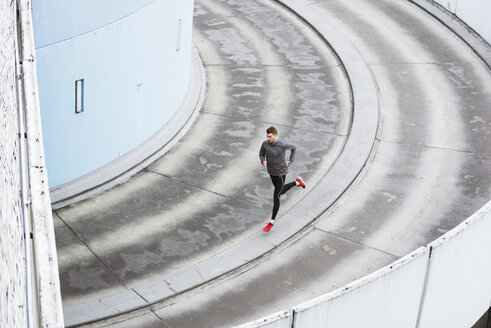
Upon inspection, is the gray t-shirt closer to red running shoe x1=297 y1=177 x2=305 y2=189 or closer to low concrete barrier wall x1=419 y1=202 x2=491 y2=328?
red running shoe x1=297 y1=177 x2=305 y2=189

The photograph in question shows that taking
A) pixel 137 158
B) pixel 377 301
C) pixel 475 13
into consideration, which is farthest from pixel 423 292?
pixel 475 13

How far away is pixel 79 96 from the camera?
46.3 ft

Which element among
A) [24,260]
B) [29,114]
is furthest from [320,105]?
[24,260]

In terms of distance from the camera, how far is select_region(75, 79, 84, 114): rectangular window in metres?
14.0

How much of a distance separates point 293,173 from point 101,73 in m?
4.23

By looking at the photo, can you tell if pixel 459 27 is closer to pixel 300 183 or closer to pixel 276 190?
pixel 300 183

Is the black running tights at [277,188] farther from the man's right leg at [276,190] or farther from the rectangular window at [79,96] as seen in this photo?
the rectangular window at [79,96]

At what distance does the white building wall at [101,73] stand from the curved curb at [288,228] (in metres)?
3.36

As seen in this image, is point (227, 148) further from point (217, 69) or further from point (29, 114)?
point (29, 114)

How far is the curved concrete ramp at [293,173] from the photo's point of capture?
12328 mm

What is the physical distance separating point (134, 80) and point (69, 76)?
1.79m

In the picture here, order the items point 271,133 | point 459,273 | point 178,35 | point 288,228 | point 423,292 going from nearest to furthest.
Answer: point 423,292
point 459,273
point 271,133
point 288,228
point 178,35

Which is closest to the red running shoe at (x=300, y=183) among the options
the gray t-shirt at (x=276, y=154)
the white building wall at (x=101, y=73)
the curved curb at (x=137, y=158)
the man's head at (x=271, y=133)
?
the gray t-shirt at (x=276, y=154)

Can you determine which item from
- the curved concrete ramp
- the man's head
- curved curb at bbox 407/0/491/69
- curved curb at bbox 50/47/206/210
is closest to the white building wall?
curved curb at bbox 50/47/206/210
